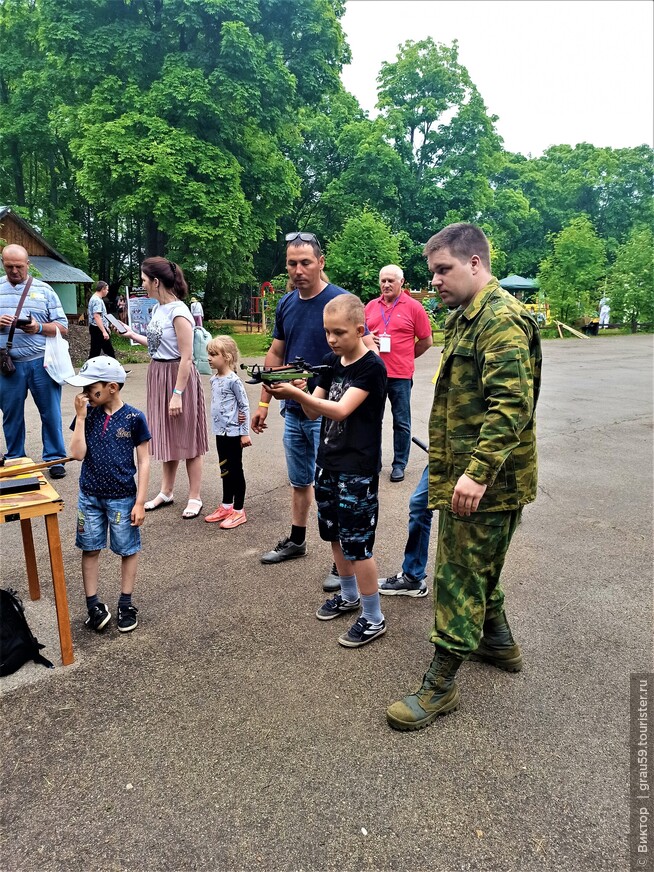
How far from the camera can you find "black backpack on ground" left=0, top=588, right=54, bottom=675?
9.40 feet

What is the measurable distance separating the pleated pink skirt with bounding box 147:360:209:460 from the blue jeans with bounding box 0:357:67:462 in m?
1.47

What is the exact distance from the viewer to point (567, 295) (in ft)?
97.9

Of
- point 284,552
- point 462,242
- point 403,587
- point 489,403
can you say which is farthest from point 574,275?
point 489,403

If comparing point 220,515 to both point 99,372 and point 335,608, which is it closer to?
point 335,608

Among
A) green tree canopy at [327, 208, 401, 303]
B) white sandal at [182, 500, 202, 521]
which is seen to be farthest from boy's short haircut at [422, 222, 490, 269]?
green tree canopy at [327, 208, 401, 303]

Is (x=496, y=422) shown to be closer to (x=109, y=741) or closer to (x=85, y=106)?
(x=109, y=741)

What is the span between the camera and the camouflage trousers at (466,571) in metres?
2.54

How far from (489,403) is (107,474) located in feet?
6.50

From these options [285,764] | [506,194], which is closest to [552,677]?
[285,764]

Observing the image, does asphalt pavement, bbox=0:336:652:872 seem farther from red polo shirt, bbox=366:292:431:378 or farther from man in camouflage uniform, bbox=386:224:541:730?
red polo shirt, bbox=366:292:431:378

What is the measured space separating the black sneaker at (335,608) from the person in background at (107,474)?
3.44 feet

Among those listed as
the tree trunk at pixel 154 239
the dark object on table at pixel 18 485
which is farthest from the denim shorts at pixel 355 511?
the tree trunk at pixel 154 239

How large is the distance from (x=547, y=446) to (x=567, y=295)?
24.9m

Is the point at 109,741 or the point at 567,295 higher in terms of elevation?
the point at 567,295
